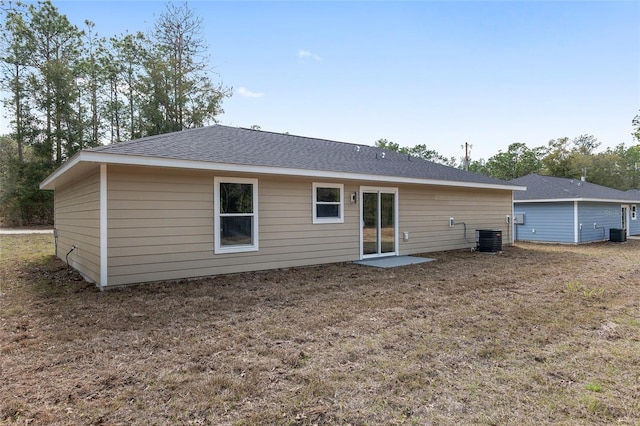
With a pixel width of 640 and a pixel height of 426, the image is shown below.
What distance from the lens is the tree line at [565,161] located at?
1375 inches

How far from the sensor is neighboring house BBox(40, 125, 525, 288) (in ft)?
18.5

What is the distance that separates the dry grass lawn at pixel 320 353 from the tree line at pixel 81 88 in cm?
1928

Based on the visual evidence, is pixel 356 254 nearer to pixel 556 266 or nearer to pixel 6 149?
pixel 556 266

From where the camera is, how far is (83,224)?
22.3 feet

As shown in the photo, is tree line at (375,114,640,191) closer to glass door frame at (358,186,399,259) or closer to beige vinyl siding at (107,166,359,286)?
glass door frame at (358,186,399,259)

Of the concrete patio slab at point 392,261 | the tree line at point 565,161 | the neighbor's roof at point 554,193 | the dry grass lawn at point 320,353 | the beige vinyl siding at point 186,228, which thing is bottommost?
the dry grass lawn at point 320,353

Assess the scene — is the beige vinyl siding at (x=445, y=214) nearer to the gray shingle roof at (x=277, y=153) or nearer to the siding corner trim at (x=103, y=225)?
the gray shingle roof at (x=277, y=153)

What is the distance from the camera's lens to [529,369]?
281 centimetres

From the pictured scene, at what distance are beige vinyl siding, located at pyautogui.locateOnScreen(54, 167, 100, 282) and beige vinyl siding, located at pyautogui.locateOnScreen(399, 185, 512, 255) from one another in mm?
6980

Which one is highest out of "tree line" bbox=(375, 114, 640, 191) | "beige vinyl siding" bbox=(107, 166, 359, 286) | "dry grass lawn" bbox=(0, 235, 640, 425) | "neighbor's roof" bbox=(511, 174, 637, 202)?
"tree line" bbox=(375, 114, 640, 191)

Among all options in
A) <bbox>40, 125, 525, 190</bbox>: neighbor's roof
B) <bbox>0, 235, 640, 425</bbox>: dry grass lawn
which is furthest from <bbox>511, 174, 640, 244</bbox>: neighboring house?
<bbox>0, 235, 640, 425</bbox>: dry grass lawn

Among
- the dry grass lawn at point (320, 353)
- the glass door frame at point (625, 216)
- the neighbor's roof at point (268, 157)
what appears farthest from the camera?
the glass door frame at point (625, 216)

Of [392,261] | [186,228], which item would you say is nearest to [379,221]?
[392,261]

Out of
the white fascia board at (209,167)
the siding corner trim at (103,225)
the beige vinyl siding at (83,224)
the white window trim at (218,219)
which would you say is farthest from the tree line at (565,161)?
the siding corner trim at (103,225)
